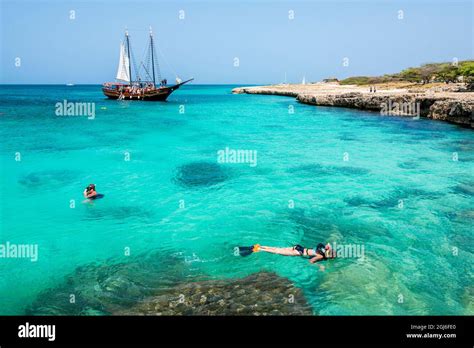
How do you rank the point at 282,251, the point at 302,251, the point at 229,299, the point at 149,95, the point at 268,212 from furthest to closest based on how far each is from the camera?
the point at 149,95 → the point at 268,212 → the point at 282,251 → the point at 302,251 → the point at 229,299

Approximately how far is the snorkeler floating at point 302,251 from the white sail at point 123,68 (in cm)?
7808

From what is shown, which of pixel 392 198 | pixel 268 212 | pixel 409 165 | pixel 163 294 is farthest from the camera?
pixel 409 165


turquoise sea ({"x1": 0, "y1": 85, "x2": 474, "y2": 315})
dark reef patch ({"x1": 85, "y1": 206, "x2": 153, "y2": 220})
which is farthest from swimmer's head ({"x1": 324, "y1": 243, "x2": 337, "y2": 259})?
dark reef patch ({"x1": 85, "y1": 206, "x2": 153, "y2": 220})

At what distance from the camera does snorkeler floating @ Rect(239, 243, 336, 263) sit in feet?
34.8

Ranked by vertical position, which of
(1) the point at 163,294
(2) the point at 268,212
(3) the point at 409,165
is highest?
(3) the point at 409,165

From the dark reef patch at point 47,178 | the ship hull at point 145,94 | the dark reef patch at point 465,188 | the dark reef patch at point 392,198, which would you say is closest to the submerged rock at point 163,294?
the dark reef patch at point 392,198

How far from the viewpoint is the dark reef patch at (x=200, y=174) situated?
60.8ft

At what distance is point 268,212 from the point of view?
14.5 meters

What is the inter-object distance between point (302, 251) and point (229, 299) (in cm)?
347

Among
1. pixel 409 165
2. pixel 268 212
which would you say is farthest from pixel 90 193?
pixel 409 165

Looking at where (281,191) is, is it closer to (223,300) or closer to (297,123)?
(223,300)

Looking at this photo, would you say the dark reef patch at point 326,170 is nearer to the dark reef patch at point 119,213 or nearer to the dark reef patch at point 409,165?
the dark reef patch at point 409,165

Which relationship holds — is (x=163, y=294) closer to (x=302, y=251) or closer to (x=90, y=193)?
(x=302, y=251)
